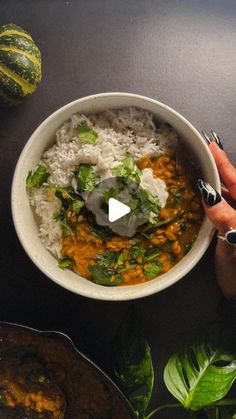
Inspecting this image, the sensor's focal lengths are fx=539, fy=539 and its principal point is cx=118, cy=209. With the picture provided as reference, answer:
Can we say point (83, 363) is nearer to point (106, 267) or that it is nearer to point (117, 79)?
point (106, 267)

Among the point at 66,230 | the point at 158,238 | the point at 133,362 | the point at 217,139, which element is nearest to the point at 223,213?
the point at 158,238

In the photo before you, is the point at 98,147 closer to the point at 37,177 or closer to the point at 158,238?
the point at 37,177

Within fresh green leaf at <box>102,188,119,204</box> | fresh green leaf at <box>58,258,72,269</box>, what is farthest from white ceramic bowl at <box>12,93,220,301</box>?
fresh green leaf at <box>102,188,119,204</box>

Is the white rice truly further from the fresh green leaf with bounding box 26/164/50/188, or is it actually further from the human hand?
the human hand

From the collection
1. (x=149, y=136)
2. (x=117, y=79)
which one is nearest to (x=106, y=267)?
(x=149, y=136)
